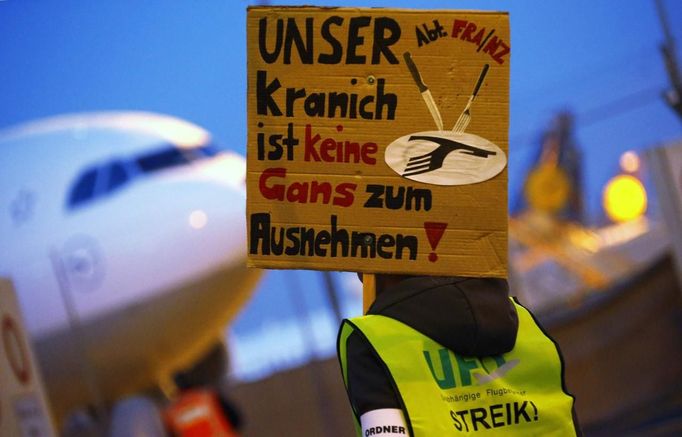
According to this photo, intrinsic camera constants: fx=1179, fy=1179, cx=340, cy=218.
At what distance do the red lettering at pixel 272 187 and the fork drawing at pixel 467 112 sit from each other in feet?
1.49

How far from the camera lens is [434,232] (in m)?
2.94

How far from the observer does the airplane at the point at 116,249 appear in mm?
11320

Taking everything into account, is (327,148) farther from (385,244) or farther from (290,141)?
(385,244)

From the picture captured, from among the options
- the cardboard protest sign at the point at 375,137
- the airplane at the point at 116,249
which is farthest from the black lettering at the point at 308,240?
the airplane at the point at 116,249

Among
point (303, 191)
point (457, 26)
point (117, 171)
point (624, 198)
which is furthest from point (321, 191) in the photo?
point (624, 198)

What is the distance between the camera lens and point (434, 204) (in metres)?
2.95

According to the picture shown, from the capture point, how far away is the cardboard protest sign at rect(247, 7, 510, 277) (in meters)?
2.94

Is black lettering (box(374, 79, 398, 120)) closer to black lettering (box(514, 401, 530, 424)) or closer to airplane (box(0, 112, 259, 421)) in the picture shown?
black lettering (box(514, 401, 530, 424))

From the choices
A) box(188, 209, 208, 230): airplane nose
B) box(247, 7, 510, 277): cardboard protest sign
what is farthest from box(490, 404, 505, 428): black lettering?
box(188, 209, 208, 230): airplane nose

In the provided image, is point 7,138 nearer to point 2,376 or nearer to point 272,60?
point 2,376

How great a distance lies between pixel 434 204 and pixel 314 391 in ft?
30.7

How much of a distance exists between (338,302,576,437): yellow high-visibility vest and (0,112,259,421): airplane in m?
8.31

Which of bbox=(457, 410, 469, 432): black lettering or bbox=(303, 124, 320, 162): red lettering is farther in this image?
bbox=(303, 124, 320, 162): red lettering

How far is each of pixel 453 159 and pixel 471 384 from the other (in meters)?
0.60
